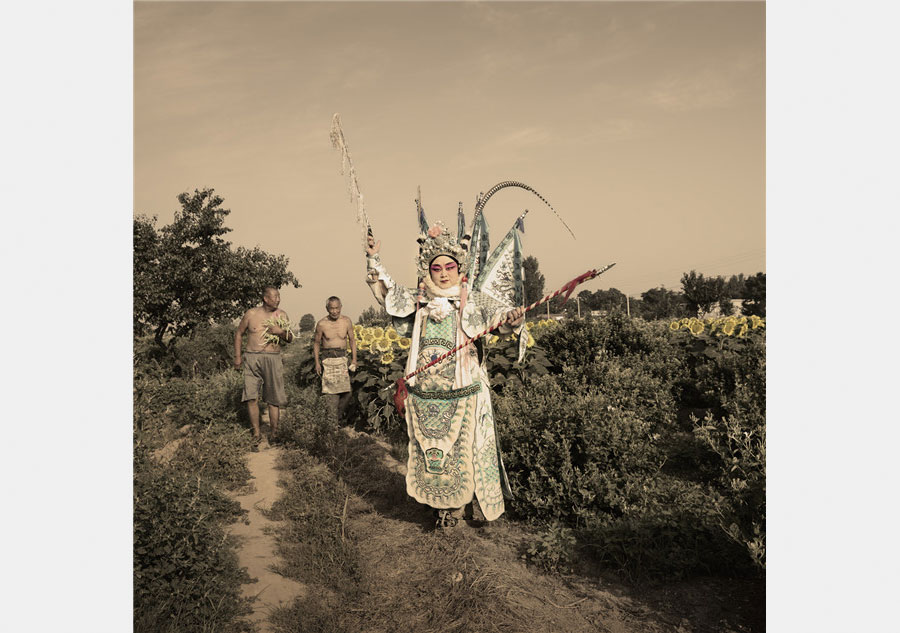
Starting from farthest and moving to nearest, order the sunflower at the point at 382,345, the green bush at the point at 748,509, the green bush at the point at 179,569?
1. the sunflower at the point at 382,345
2. the green bush at the point at 748,509
3. the green bush at the point at 179,569

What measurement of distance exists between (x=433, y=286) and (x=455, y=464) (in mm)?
1435

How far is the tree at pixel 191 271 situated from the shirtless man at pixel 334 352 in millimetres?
5513

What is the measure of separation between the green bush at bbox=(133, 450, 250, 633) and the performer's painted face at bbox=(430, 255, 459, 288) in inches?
94.7

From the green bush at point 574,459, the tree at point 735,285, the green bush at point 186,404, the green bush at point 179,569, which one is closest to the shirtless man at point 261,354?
the green bush at point 186,404

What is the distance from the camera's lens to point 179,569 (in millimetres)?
3723

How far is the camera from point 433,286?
486cm

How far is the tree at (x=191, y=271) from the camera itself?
41.0 feet

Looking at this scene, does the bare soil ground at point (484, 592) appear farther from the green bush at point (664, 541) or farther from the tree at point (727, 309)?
the tree at point (727, 309)

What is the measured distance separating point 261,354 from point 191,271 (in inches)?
251

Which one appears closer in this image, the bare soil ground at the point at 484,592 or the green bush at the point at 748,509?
the bare soil ground at the point at 484,592

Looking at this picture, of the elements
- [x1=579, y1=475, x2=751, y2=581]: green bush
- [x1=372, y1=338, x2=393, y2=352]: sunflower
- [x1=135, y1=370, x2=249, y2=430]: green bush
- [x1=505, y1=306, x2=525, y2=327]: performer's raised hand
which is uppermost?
[x1=505, y1=306, x2=525, y2=327]: performer's raised hand

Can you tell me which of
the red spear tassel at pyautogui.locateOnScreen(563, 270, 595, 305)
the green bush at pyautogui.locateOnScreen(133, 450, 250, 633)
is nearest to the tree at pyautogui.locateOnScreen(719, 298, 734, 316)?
the red spear tassel at pyautogui.locateOnScreen(563, 270, 595, 305)

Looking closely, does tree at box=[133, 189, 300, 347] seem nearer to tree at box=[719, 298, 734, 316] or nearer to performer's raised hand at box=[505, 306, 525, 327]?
performer's raised hand at box=[505, 306, 525, 327]

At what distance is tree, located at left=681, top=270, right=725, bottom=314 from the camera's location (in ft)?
132
